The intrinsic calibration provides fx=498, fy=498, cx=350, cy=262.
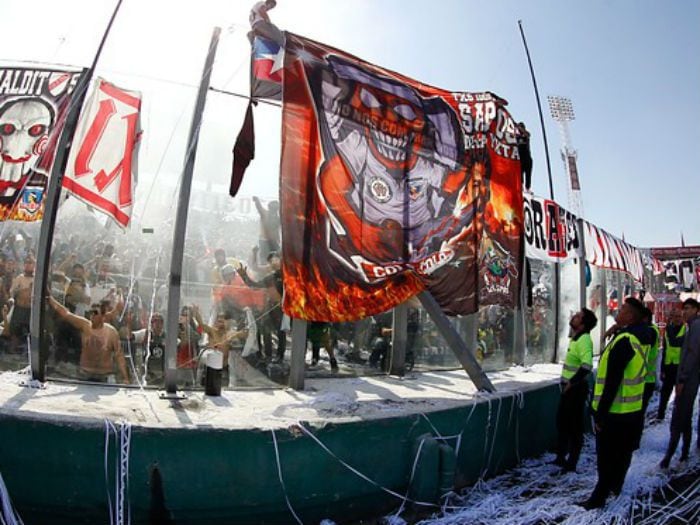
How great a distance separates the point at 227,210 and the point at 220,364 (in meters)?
1.87

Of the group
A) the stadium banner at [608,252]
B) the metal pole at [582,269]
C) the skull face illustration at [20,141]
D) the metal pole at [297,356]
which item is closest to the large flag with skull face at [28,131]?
the skull face illustration at [20,141]

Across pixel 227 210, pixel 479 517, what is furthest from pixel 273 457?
pixel 227 210

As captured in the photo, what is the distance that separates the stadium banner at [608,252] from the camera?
11.9 m

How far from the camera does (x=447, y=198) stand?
6852mm

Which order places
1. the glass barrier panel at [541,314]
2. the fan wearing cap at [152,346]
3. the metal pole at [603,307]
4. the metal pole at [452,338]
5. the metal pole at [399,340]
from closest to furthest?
the fan wearing cap at [152,346] < the metal pole at [452,338] < the metal pole at [399,340] < the glass barrier panel at [541,314] < the metal pole at [603,307]

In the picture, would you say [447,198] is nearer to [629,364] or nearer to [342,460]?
[629,364]

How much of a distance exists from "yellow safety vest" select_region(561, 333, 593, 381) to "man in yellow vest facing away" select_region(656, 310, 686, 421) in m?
3.34

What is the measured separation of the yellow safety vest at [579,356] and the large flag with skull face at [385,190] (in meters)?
1.43

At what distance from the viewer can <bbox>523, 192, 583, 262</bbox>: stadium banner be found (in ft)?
31.1

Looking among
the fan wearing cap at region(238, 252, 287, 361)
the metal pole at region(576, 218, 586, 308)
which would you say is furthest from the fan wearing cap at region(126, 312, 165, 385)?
the metal pole at region(576, 218, 586, 308)

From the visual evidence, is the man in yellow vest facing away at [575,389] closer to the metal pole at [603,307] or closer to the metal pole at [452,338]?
the metal pole at [452,338]

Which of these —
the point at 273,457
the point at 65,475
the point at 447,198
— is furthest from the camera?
the point at 447,198

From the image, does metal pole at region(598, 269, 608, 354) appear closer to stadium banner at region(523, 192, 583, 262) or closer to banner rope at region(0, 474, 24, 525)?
stadium banner at region(523, 192, 583, 262)

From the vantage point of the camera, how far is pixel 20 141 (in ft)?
17.9
